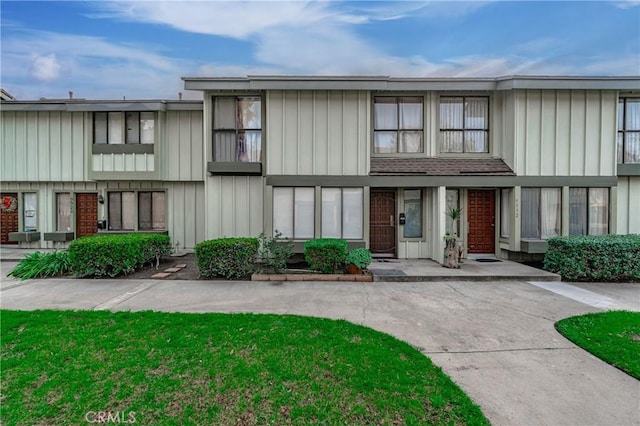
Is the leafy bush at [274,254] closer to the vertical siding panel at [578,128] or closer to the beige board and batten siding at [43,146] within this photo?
the beige board and batten siding at [43,146]

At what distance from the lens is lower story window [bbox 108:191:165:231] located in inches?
469

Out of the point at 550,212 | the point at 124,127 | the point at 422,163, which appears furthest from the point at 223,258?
the point at 550,212

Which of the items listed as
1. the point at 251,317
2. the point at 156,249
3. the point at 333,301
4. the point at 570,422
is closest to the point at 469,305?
the point at 333,301

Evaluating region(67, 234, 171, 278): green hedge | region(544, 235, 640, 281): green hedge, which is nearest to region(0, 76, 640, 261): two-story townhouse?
region(544, 235, 640, 281): green hedge

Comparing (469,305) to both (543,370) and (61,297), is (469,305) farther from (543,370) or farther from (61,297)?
(61,297)

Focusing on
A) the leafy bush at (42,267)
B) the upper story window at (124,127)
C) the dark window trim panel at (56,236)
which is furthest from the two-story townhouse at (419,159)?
the dark window trim panel at (56,236)

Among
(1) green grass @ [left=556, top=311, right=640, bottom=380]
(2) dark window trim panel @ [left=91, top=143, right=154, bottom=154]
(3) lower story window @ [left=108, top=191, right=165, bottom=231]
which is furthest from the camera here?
(3) lower story window @ [left=108, top=191, right=165, bottom=231]

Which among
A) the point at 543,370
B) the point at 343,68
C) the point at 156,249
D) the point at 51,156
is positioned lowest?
the point at 543,370

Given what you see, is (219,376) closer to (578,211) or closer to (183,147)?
(183,147)

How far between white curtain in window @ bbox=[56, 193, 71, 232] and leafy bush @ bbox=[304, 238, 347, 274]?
437 inches

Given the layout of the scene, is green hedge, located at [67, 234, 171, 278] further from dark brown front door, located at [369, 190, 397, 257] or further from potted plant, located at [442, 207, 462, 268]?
potted plant, located at [442, 207, 462, 268]

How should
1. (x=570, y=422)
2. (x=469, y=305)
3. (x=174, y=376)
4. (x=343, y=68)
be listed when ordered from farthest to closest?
(x=343, y=68) < (x=469, y=305) < (x=174, y=376) < (x=570, y=422)

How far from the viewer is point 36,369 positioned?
3.06 meters

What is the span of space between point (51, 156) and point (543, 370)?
16.4 metres
